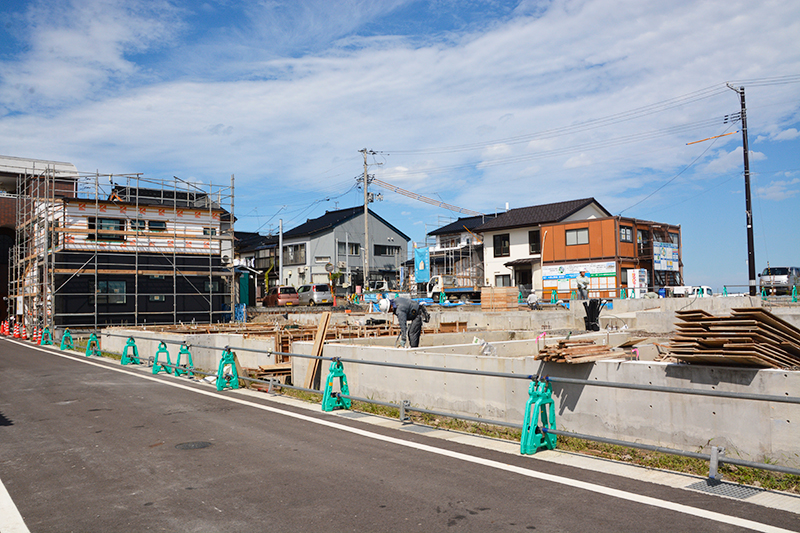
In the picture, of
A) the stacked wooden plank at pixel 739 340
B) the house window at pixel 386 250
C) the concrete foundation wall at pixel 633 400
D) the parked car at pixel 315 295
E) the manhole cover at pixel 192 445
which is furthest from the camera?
the house window at pixel 386 250

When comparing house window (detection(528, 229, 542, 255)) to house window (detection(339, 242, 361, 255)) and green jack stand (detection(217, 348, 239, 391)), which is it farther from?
green jack stand (detection(217, 348, 239, 391))

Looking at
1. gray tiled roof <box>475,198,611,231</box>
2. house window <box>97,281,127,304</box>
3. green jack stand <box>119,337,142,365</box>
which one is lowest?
green jack stand <box>119,337,142,365</box>

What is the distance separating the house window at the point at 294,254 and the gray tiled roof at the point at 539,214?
1989 centimetres

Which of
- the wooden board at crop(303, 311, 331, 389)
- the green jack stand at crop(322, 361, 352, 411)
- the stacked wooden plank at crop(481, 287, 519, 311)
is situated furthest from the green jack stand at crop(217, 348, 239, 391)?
the stacked wooden plank at crop(481, 287, 519, 311)

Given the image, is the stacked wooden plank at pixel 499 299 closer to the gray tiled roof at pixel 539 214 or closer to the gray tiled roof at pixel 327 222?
the gray tiled roof at pixel 539 214

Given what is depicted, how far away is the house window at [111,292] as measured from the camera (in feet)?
101

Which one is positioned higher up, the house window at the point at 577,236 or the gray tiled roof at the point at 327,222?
the gray tiled roof at the point at 327,222

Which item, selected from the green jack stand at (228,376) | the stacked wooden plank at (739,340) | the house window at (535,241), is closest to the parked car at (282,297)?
the house window at (535,241)

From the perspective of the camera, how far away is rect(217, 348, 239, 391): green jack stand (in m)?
12.7

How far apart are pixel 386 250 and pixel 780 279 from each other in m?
37.9

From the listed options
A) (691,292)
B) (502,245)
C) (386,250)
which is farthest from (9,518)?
(386,250)

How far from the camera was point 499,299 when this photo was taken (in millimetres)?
30453

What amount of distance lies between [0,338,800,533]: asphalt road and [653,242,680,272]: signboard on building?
119ft

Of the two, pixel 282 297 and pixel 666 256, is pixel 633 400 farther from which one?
pixel 666 256
